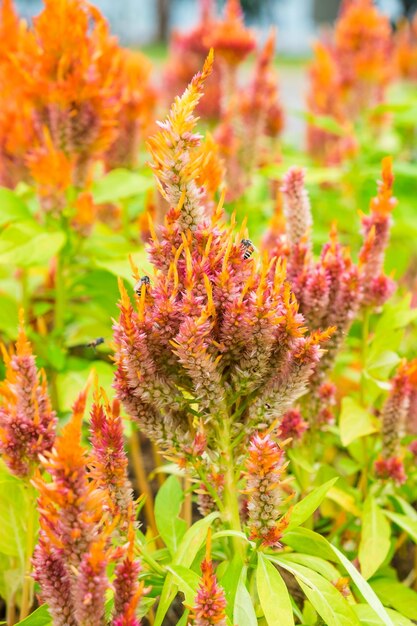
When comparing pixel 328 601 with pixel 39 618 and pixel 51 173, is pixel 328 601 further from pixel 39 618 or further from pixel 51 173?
pixel 51 173

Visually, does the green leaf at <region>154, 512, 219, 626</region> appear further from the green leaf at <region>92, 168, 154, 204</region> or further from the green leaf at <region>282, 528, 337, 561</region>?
the green leaf at <region>92, 168, 154, 204</region>

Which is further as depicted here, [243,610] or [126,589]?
[243,610]

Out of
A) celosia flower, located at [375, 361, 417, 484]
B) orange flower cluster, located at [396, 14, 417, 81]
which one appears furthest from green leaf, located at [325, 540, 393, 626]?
orange flower cluster, located at [396, 14, 417, 81]

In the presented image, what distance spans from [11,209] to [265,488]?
1.21m

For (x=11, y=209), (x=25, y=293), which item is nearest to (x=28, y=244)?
(x=11, y=209)

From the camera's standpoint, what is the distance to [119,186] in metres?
2.17

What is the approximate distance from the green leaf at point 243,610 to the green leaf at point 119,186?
1.24m

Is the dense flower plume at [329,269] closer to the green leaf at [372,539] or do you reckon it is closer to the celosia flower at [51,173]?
the green leaf at [372,539]

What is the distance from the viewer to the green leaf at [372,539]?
1418 millimetres

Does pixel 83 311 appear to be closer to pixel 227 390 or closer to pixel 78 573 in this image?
pixel 227 390

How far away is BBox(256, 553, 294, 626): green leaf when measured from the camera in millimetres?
1068

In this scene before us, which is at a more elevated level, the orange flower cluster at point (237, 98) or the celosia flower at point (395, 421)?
the orange flower cluster at point (237, 98)

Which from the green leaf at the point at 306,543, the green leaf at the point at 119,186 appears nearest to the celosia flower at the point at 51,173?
the green leaf at the point at 119,186

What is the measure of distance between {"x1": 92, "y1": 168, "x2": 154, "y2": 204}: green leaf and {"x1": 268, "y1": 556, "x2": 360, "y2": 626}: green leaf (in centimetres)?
124
